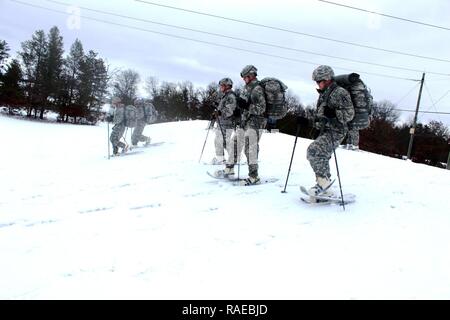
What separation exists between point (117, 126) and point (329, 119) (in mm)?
10583

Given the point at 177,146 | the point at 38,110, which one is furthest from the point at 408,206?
the point at 38,110

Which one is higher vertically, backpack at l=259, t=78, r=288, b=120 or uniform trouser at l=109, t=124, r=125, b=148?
backpack at l=259, t=78, r=288, b=120

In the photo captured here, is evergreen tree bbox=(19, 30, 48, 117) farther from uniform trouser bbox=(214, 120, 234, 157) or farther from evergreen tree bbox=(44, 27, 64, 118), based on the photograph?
uniform trouser bbox=(214, 120, 234, 157)

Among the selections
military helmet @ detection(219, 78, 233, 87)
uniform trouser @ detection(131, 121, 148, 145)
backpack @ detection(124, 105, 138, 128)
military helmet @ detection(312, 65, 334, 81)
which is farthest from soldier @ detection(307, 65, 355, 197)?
uniform trouser @ detection(131, 121, 148, 145)

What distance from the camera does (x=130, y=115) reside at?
1527 cm

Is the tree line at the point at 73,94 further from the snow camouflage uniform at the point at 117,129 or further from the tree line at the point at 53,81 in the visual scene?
the snow camouflage uniform at the point at 117,129

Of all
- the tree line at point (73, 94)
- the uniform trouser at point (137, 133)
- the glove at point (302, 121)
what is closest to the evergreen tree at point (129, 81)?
the tree line at point (73, 94)

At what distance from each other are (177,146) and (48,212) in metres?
9.44

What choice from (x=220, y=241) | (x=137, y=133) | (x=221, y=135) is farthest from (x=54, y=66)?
(x=220, y=241)

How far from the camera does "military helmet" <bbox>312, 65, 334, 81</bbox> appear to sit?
601 centimetres

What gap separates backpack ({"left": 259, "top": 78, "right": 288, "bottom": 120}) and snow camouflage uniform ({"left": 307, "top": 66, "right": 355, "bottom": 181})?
1.33m

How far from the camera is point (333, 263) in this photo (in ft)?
13.2

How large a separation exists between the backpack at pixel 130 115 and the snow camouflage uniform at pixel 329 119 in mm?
10582

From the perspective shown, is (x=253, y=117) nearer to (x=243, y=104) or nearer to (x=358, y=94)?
(x=243, y=104)
